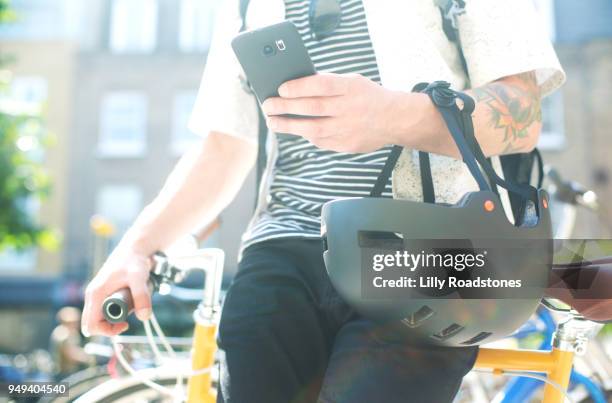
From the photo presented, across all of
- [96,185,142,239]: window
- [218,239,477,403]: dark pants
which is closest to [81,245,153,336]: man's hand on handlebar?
[218,239,477,403]: dark pants

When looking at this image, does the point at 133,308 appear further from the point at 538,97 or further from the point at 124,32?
the point at 124,32

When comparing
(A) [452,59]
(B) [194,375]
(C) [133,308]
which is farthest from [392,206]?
(B) [194,375]

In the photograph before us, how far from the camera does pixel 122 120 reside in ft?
59.5

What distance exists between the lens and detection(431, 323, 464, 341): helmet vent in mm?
893

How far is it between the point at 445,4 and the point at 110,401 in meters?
1.17

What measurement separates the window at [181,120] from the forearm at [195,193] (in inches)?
653

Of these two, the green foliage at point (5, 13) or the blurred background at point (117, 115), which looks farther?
the blurred background at point (117, 115)

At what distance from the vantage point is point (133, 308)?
1.23 m

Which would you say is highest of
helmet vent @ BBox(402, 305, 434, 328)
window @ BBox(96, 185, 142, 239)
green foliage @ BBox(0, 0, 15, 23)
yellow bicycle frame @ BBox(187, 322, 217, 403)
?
green foliage @ BBox(0, 0, 15, 23)

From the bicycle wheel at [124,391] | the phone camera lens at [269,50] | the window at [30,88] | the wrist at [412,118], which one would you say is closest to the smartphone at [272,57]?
the phone camera lens at [269,50]

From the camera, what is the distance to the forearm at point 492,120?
93 centimetres

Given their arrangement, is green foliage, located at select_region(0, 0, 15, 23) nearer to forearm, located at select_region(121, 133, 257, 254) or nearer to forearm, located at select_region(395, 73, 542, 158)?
forearm, located at select_region(121, 133, 257, 254)

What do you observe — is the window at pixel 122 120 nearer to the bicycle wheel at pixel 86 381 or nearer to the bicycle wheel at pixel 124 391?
the bicycle wheel at pixel 86 381

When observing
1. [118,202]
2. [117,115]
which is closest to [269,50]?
[118,202]
